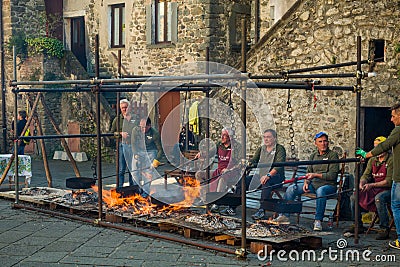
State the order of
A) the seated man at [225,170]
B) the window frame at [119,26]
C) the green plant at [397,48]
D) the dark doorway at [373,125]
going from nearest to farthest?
the seated man at [225,170] → the green plant at [397,48] → the dark doorway at [373,125] → the window frame at [119,26]

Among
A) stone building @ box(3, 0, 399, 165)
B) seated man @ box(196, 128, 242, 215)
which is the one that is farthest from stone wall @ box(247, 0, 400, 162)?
seated man @ box(196, 128, 242, 215)

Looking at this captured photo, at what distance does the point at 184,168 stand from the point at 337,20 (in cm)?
361

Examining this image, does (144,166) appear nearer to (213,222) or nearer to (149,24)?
(213,222)

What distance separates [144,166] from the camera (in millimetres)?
11305

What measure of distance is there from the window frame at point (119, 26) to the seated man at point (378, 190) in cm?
1131

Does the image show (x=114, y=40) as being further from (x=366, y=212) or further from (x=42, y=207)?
(x=366, y=212)

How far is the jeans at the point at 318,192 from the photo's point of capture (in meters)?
8.84

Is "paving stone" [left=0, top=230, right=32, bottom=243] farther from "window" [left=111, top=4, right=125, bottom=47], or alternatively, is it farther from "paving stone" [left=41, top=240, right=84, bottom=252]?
"window" [left=111, top=4, right=125, bottom=47]

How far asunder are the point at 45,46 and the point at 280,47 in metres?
8.81

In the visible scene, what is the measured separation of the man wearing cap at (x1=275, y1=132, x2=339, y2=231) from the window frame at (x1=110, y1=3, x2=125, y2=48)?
34.8 ft

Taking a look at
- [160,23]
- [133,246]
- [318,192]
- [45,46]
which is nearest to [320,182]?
[318,192]

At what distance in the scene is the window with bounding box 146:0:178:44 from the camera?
1719cm

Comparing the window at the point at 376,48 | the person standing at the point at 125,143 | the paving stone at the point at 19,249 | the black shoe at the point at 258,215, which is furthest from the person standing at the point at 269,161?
the paving stone at the point at 19,249

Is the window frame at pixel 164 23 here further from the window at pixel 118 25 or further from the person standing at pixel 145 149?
the person standing at pixel 145 149
